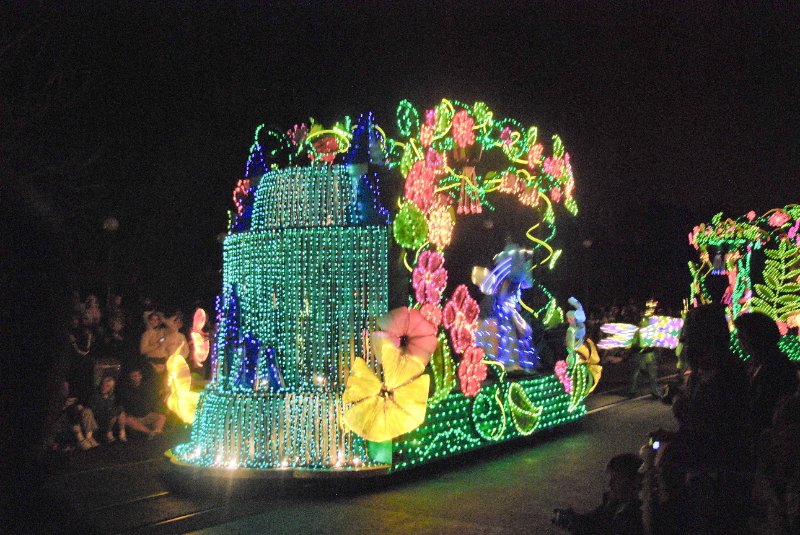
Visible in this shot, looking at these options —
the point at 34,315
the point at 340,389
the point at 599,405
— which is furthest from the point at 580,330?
the point at 34,315

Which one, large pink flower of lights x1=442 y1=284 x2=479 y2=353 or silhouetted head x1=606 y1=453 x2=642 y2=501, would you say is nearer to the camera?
silhouetted head x1=606 y1=453 x2=642 y2=501

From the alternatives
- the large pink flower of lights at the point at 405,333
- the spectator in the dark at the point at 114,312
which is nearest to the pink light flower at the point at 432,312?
the large pink flower of lights at the point at 405,333

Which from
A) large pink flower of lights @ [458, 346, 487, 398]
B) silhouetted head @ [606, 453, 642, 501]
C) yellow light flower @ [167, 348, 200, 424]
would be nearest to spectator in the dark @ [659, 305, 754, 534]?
silhouetted head @ [606, 453, 642, 501]

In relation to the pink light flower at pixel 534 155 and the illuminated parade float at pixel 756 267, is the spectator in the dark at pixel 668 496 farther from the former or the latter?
the illuminated parade float at pixel 756 267

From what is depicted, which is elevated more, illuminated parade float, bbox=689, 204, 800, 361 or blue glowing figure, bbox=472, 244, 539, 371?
illuminated parade float, bbox=689, 204, 800, 361

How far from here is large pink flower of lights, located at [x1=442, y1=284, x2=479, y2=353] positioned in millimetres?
8461

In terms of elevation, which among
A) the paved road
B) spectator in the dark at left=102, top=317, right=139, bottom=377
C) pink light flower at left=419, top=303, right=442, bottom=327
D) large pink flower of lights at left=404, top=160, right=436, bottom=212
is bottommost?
the paved road

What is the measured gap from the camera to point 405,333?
759 centimetres

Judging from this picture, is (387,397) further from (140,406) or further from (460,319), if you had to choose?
(140,406)

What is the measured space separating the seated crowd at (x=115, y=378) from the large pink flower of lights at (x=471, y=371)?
3.44 m

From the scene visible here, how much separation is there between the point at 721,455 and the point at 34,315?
4046 mm

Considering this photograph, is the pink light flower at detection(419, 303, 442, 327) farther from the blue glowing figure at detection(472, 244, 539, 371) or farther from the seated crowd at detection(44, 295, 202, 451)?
the seated crowd at detection(44, 295, 202, 451)

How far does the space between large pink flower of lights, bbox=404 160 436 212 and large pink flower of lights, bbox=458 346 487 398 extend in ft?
5.39

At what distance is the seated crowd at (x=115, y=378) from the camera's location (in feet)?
31.4
